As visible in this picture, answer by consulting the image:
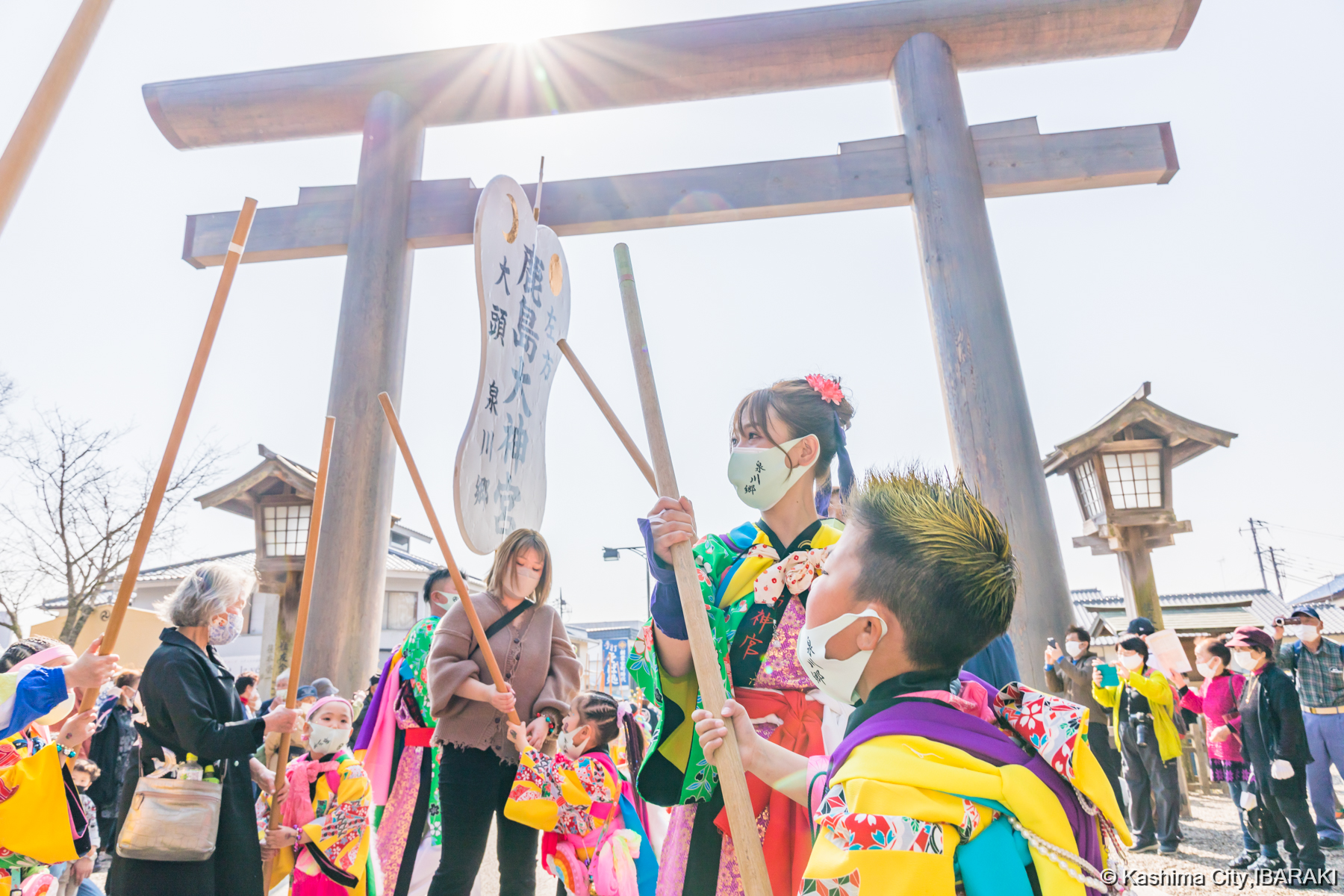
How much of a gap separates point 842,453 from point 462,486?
4.35ft

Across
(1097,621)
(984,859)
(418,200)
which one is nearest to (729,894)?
(984,859)

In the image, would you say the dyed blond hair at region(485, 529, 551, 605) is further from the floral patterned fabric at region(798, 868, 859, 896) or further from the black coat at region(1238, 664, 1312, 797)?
the black coat at region(1238, 664, 1312, 797)

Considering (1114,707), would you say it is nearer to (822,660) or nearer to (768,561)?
(768,561)

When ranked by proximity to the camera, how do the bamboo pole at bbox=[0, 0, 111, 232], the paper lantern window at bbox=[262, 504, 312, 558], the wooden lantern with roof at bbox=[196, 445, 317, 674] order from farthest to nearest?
the paper lantern window at bbox=[262, 504, 312, 558] → the wooden lantern with roof at bbox=[196, 445, 317, 674] → the bamboo pole at bbox=[0, 0, 111, 232]

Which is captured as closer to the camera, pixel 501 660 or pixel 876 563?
pixel 876 563

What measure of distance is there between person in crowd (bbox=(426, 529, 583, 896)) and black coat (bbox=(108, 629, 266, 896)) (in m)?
0.60

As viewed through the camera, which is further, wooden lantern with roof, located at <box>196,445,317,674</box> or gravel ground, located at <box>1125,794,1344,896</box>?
wooden lantern with roof, located at <box>196,445,317,674</box>

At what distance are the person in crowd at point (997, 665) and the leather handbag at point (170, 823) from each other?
2.30 m

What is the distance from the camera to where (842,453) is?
6.47ft

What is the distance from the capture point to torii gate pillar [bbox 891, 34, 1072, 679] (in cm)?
438

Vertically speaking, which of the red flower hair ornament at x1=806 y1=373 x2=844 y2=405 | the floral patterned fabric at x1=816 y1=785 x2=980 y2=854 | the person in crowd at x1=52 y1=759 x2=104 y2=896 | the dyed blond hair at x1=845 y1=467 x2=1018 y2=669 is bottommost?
the person in crowd at x1=52 y1=759 x2=104 y2=896

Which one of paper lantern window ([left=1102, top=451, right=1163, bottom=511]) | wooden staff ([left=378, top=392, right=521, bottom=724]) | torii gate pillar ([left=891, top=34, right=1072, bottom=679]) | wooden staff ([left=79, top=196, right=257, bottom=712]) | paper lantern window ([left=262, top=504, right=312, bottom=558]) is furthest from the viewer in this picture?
paper lantern window ([left=262, top=504, right=312, bottom=558])

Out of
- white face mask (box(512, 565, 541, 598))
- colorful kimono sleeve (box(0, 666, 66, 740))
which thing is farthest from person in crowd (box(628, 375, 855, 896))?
colorful kimono sleeve (box(0, 666, 66, 740))

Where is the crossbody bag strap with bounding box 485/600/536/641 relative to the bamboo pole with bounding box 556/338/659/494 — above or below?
below
